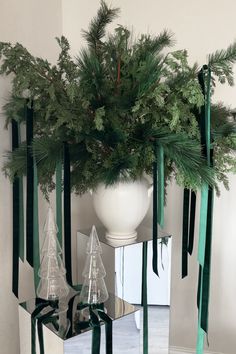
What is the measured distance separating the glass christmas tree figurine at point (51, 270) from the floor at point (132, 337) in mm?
184

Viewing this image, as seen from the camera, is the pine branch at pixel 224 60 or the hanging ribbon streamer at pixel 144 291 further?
the hanging ribbon streamer at pixel 144 291

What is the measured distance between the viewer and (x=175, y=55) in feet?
3.30

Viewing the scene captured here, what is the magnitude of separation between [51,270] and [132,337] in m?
0.34

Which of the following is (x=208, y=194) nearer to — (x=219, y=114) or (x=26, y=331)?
(x=219, y=114)

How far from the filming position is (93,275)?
112 cm

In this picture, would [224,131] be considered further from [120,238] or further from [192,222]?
[120,238]

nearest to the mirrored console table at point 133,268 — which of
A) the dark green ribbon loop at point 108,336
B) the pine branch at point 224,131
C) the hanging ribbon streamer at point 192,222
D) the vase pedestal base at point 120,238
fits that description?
the vase pedestal base at point 120,238

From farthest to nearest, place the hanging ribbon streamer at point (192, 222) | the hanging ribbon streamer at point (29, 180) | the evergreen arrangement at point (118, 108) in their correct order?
the hanging ribbon streamer at point (192, 222)
the hanging ribbon streamer at point (29, 180)
the evergreen arrangement at point (118, 108)

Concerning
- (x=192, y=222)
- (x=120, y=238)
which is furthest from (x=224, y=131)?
(x=120, y=238)

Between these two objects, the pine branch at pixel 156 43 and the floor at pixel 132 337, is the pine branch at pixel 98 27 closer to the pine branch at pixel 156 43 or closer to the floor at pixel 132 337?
the pine branch at pixel 156 43

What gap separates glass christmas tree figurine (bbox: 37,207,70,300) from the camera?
3.76 feet

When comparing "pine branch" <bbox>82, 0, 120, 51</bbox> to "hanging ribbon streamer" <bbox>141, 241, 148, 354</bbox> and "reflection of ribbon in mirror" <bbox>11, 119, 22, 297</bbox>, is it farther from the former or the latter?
"hanging ribbon streamer" <bbox>141, 241, 148, 354</bbox>

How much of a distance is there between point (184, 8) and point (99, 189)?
→ 92 centimetres

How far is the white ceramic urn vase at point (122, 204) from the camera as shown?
3.89 ft
